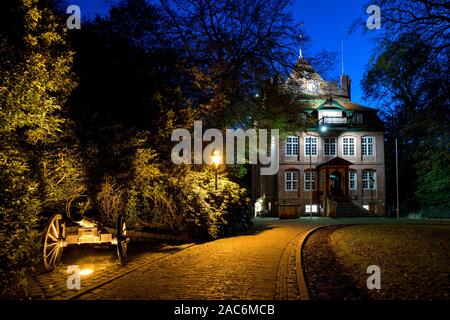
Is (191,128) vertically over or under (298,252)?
over

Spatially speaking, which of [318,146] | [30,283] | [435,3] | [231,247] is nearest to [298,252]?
[231,247]

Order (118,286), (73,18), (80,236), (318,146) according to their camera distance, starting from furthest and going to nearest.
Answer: (318,146), (73,18), (80,236), (118,286)

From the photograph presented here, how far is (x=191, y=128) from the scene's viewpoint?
15.6 m

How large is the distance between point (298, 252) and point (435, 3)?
9.49 m

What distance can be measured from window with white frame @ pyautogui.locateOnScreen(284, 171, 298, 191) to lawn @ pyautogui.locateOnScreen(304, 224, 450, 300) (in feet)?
87.3

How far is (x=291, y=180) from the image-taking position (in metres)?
42.1

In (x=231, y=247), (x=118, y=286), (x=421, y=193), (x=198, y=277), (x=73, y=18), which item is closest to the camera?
(x=118, y=286)

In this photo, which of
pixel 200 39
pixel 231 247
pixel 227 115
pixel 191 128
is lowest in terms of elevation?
pixel 231 247

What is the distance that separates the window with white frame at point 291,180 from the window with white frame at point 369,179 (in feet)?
24.2

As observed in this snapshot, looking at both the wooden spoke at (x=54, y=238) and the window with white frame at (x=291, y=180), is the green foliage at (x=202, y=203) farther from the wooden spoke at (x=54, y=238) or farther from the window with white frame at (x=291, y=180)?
the window with white frame at (x=291, y=180)

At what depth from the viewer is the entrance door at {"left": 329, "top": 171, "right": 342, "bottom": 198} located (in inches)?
1552

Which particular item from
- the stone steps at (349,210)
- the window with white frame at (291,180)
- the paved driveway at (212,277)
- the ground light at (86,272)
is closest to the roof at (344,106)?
the window with white frame at (291,180)

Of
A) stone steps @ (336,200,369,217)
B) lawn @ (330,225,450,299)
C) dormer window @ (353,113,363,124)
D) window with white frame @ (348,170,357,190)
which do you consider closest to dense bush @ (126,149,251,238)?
lawn @ (330,225,450,299)
